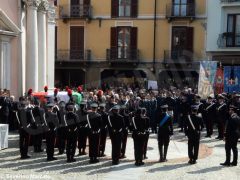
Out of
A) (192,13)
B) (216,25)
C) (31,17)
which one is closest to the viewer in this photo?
(31,17)

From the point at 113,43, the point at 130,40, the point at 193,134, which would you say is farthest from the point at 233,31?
the point at 193,134

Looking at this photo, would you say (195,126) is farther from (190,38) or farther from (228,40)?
(190,38)

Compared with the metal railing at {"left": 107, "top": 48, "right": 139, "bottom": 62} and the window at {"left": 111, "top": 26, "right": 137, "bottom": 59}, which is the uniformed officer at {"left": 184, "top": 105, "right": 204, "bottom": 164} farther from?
the window at {"left": 111, "top": 26, "right": 137, "bottom": 59}

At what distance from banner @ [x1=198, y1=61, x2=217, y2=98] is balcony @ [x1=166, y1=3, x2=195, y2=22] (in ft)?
43.0

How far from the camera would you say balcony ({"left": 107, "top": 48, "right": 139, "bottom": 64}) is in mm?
35500

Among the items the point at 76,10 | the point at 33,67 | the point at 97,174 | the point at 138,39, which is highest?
the point at 76,10

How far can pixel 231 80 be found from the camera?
81.0 ft

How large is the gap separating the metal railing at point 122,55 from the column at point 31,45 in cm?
1413

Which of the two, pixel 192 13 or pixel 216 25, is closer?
pixel 216 25

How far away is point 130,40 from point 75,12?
5.00 metres

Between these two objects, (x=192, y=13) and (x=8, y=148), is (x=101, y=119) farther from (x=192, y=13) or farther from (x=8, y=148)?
(x=192, y=13)

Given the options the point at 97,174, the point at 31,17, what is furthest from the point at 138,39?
the point at 97,174

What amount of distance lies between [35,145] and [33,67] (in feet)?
26.9

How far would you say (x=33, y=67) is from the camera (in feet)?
72.2
